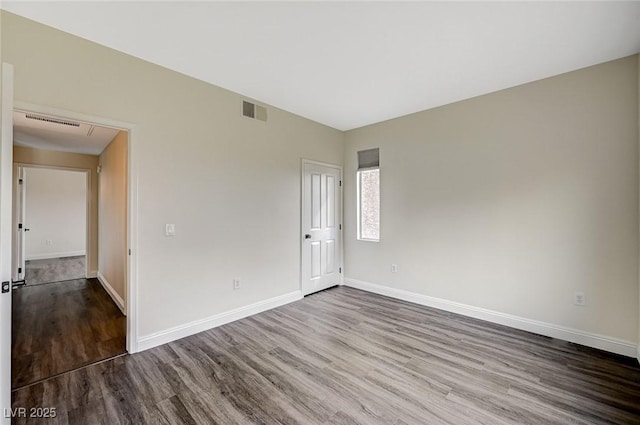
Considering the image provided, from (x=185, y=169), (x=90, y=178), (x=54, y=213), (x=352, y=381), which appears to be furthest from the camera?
(x=54, y=213)

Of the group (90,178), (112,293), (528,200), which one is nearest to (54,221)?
(90,178)

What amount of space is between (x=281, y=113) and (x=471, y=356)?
376 centimetres

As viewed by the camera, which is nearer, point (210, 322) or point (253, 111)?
point (210, 322)

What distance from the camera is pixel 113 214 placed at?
171 inches

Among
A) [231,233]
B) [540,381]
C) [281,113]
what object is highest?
[281,113]

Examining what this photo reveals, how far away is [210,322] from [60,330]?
1.73 m

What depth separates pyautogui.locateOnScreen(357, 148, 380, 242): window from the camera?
15.0 ft

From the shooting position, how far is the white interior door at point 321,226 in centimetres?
433

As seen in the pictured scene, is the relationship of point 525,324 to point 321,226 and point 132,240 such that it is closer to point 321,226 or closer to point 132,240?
point 321,226

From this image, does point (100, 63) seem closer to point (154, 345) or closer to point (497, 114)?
point (154, 345)

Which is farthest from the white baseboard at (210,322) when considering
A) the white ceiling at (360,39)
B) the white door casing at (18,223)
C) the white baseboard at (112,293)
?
the white door casing at (18,223)

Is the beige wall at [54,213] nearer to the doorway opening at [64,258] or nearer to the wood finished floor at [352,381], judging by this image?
the doorway opening at [64,258]

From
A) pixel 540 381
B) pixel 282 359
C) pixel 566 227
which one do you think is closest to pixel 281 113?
pixel 282 359

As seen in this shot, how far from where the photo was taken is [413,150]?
13.3 ft
